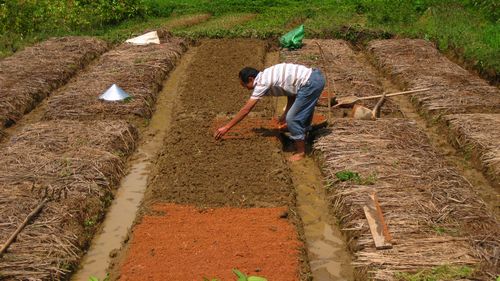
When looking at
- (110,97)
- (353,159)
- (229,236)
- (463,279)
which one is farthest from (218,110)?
(463,279)

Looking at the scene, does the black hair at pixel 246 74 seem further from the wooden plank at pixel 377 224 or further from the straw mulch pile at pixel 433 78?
the straw mulch pile at pixel 433 78

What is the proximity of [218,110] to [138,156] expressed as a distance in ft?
6.45

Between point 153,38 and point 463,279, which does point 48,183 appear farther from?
point 153,38

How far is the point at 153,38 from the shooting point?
1453 cm

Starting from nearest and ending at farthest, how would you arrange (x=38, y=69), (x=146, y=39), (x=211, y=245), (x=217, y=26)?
1. (x=211, y=245)
2. (x=38, y=69)
3. (x=146, y=39)
4. (x=217, y=26)

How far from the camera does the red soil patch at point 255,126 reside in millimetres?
8109

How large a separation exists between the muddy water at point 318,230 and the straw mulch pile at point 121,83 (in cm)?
337

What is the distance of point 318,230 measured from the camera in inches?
238

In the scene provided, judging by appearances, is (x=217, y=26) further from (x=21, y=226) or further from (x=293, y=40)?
(x=21, y=226)

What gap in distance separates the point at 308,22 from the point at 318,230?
41.7ft

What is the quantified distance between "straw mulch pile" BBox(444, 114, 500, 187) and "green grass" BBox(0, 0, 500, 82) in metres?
3.55

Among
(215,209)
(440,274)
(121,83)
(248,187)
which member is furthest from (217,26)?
(440,274)

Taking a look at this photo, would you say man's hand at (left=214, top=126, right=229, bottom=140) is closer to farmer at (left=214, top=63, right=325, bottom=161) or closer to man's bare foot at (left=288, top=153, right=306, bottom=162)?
farmer at (left=214, top=63, right=325, bottom=161)

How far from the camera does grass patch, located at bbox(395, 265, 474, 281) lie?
15.5 ft
